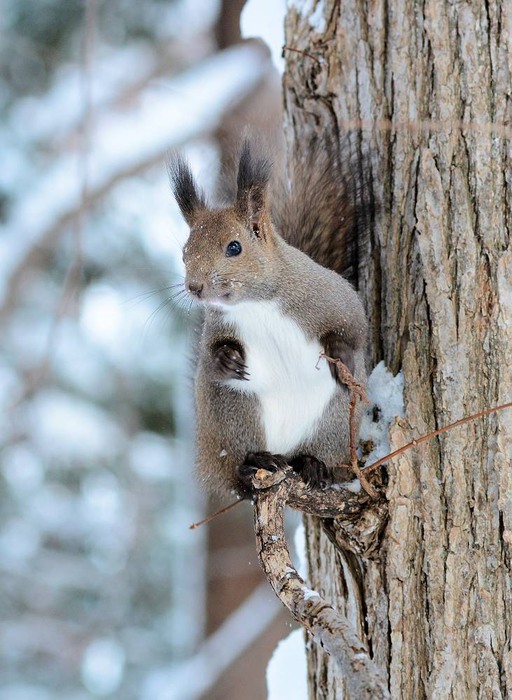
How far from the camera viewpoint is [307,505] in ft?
4.11

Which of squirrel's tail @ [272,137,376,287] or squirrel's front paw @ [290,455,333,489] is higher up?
squirrel's tail @ [272,137,376,287]

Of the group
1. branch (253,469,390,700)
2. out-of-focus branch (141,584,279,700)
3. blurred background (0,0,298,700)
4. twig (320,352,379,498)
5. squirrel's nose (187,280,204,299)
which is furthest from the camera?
blurred background (0,0,298,700)

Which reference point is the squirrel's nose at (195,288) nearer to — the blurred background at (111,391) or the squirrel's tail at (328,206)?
the squirrel's tail at (328,206)

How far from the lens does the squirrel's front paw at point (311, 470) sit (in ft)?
4.53

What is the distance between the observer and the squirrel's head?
4.35 ft

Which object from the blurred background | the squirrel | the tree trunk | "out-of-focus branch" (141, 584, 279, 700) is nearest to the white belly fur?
the squirrel

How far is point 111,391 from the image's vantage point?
412 cm

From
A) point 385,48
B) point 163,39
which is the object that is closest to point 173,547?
point 163,39

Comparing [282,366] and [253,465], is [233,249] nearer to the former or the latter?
[282,366]

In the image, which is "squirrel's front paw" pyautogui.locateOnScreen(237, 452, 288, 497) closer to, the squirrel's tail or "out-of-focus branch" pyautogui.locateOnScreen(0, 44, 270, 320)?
the squirrel's tail

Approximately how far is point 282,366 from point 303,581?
42cm

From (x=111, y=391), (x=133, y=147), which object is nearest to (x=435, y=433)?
(x=133, y=147)

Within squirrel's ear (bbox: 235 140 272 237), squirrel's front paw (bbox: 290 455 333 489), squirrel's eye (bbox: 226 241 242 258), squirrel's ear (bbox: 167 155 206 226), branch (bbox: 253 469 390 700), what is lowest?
branch (bbox: 253 469 390 700)

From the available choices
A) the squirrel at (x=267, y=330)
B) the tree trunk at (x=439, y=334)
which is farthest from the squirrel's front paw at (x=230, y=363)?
the tree trunk at (x=439, y=334)
